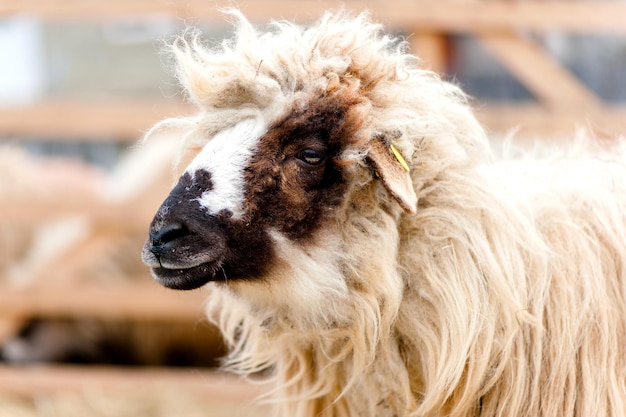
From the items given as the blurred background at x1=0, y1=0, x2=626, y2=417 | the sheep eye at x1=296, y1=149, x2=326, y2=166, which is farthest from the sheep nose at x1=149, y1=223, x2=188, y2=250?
the blurred background at x1=0, y1=0, x2=626, y2=417

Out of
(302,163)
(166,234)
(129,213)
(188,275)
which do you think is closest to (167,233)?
(166,234)

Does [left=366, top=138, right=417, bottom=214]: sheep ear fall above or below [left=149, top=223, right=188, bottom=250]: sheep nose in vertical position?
above

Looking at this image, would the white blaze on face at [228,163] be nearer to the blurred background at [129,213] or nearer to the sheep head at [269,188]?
the sheep head at [269,188]

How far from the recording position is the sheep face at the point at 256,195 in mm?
2168

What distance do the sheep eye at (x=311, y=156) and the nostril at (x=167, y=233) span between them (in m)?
0.35

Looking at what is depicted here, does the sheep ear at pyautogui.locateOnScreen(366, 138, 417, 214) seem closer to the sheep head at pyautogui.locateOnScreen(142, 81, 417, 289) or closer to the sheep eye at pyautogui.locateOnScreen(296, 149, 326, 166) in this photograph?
the sheep head at pyautogui.locateOnScreen(142, 81, 417, 289)

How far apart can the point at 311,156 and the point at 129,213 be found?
2.33 m

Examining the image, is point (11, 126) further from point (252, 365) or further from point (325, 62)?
point (325, 62)

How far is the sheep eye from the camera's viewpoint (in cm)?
224

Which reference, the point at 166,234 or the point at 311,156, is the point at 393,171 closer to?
the point at 311,156

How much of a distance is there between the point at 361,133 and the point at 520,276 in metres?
0.58

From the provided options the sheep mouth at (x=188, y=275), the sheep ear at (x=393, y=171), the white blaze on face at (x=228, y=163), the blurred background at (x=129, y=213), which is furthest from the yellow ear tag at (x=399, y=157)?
the blurred background at (x=129, y=213)

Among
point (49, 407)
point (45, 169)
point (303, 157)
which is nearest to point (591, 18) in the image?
point (303, 157)

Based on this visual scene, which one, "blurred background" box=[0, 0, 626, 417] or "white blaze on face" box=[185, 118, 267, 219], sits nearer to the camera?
"white blaze on face" box=[185, 118, 267, 219]
